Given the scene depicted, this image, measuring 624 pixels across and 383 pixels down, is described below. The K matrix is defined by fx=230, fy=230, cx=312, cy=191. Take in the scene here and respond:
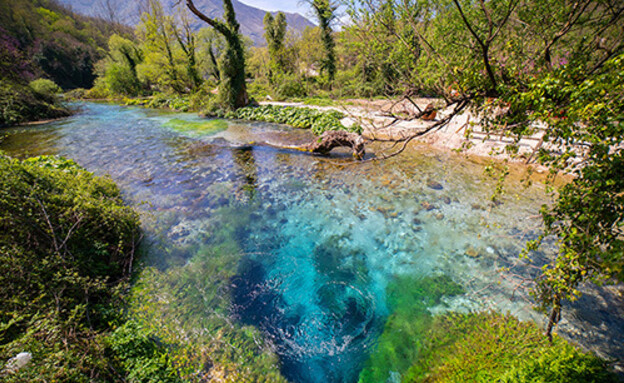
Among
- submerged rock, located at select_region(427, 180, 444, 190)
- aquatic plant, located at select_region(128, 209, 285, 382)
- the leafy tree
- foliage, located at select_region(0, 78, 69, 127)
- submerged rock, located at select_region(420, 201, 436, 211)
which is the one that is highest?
the leafy tree

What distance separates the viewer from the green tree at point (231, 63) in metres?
19.3

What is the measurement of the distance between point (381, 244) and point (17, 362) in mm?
6151

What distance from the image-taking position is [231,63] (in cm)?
1980

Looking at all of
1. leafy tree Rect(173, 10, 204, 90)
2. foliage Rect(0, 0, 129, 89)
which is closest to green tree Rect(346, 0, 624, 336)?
leafy tree Rect(173, 10, 204, 90)

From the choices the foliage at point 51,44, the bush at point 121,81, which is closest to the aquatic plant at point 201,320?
the bush at point 121,81

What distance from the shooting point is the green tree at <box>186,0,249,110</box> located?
1933 centimetres

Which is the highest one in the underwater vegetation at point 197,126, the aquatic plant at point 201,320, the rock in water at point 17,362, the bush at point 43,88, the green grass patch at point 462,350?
the bush at point 43,88

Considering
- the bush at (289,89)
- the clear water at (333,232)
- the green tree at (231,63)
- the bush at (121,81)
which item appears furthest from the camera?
the bush at (121,81)

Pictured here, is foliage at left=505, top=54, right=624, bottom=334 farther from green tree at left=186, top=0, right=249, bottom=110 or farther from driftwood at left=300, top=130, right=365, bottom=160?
green tree at left=186, top=0, right=249, bottom=110

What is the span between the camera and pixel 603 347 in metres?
3.51

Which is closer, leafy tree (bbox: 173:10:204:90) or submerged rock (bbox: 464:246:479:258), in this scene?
submerged rock (bbox: 464:246:479:258)

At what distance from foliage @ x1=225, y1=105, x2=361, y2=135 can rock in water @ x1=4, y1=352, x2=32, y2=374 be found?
1372 centimetres

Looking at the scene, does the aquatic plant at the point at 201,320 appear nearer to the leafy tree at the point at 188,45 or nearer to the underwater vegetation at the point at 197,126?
the underwater vegetation at the point at 197,126

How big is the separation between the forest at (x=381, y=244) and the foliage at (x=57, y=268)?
35 millimetres
